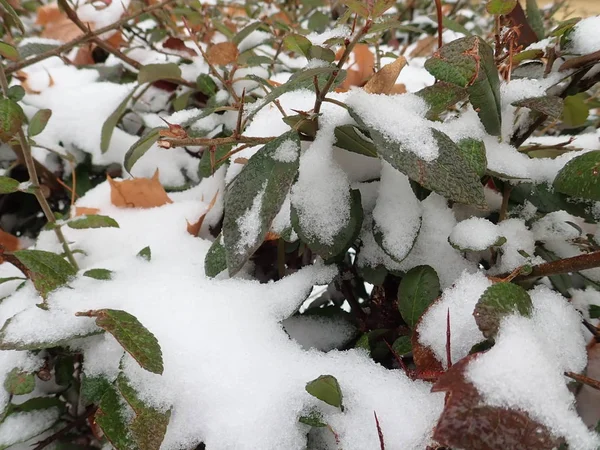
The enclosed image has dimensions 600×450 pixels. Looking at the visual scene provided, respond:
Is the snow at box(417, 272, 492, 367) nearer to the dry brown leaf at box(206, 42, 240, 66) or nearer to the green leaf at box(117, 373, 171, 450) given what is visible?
the green leaf at box(117, 373, 171, 450)

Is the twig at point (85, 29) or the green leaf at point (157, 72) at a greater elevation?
the twig at point (85, 29)

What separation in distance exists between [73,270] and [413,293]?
1.33ft

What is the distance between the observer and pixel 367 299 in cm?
63

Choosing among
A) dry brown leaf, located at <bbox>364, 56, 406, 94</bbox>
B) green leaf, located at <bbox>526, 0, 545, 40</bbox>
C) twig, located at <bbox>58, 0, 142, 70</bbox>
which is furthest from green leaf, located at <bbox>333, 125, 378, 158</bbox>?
twig, located at <bbox>58, 0, 142, 70</bbox>

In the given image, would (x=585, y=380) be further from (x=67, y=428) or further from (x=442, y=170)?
(x=67, y=428)

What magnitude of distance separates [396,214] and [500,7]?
0.85 ft

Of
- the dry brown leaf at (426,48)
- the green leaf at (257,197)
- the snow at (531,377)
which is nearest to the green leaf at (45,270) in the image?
the green leaf at (257,197)

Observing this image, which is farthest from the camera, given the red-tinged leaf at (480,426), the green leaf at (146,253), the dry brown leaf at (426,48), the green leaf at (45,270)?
the dry brown leaf at (426,48)

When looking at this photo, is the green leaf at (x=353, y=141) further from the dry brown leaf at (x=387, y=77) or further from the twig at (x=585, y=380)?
the twig at (x=585, y=380)

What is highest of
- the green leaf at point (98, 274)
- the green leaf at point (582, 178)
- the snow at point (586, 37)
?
the snow at point (586, 37)

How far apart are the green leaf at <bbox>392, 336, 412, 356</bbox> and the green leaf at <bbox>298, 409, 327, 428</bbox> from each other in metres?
0.11

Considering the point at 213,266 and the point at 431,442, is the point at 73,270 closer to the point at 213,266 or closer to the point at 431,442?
the point at 213,266

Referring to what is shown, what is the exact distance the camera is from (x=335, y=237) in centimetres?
47

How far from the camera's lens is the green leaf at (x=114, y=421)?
16.8 inches
